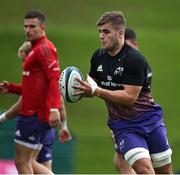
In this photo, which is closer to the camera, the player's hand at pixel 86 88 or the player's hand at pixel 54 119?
the player's hand at pixel 86 88

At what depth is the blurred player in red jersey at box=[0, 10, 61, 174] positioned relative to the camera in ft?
31.8

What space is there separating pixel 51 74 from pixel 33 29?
0.68 metres

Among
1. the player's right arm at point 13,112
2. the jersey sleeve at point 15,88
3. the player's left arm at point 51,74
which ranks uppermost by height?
the player's left arm at point 51,74

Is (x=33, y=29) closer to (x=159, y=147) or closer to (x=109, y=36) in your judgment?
(x=109, y=36)

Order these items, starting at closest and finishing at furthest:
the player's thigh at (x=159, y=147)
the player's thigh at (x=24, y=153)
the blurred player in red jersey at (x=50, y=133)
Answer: the player's thigh at (x=159, y=147), the player's thigh at (x=24, y=153), the blurred player in red jersey at (x=50, y=133)

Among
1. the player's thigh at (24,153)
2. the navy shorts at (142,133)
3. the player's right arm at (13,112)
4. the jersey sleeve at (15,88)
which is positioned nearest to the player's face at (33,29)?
the jersey sleeve at (15,88)

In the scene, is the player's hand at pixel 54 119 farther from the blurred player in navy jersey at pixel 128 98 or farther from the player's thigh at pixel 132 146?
the player's thigh at pixel 132 146

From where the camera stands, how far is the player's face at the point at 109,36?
8.23 metres

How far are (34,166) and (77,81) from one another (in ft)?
7.68

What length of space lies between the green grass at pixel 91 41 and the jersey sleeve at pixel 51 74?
9410mm

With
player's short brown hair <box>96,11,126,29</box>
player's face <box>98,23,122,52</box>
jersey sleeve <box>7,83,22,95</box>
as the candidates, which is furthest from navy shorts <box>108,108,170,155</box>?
jersey sleeve <box>7,83,22,95</box>

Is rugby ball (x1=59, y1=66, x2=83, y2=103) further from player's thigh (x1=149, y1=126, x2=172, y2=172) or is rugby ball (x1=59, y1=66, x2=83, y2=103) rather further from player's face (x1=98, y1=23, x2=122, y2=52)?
player's thigh (x1=149, y1=126, x2=172, y2=172)

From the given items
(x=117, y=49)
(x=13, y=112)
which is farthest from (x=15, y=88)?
(x=117, y=49)

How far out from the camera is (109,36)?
8227 mm
